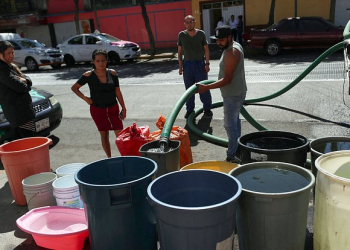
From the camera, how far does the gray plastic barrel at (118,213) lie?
2641mm

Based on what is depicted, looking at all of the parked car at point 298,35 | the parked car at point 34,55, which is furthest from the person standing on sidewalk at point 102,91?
the parked car at point 34,55

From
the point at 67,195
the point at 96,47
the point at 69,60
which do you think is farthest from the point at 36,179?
the point at 69,60

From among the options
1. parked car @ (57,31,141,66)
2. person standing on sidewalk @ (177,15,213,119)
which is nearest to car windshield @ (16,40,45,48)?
parked car @ (57,31,141,66)

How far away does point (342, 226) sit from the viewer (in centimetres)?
247

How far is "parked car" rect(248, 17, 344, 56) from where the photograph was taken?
15.1m

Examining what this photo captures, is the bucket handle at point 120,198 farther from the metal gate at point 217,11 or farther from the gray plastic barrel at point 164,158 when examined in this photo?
the metal gate at point 217,11

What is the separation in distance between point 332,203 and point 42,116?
5.14 metres

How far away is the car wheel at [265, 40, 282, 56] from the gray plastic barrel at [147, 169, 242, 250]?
14731 mm

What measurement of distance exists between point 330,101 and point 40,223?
6.46 m

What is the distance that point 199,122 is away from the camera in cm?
704

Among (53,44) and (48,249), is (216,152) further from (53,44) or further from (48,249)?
(53,44)

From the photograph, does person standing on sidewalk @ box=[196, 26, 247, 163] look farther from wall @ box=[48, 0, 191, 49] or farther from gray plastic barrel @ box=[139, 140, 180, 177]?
wall @ box=[48, 0, 191, 49]

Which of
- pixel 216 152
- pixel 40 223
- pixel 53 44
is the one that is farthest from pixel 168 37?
pixel 40 223

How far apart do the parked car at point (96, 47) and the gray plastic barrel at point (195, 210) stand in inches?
635
